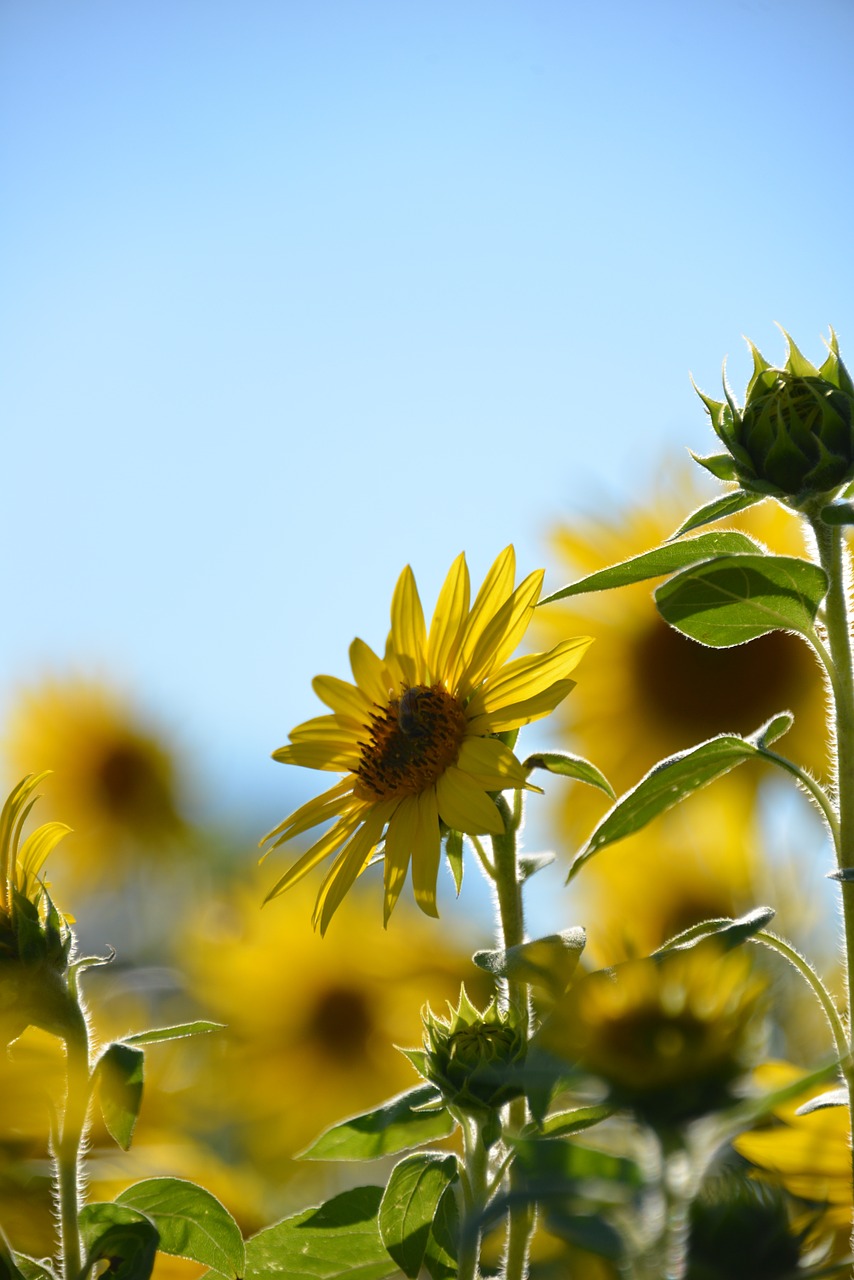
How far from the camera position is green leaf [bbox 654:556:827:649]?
0.66 metres

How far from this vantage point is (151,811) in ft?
7.72

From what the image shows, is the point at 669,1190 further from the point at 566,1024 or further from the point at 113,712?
the point at 113,712

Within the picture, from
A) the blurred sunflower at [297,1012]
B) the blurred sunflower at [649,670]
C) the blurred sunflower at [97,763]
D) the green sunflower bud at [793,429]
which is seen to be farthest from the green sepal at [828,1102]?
the blurred sunflower at [97,763]

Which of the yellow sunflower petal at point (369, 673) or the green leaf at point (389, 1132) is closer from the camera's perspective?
the green leaf at point (389, 1132)

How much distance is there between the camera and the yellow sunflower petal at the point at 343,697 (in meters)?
0.90

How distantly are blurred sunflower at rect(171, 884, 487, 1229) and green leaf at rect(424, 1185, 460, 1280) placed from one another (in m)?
0.87

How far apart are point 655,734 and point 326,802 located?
3.05 ft

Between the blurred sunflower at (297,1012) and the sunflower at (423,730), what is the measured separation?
2.37 ft

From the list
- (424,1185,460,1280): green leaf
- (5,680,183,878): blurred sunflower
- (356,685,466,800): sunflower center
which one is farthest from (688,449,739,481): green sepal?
(5,680,183,878): blurred sunflower

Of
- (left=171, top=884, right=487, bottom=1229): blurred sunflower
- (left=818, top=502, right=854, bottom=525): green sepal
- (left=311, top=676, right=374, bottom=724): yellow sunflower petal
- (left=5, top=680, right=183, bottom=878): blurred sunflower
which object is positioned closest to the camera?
A: (left=818, top=502, right=854, bottom=525): green sepal

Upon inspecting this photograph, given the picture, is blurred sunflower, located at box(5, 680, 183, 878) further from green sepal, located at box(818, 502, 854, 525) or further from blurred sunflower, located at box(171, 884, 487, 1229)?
green sepal, located at box(818, 502, 854, 525)

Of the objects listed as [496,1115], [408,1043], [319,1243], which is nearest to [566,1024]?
[496,1115]

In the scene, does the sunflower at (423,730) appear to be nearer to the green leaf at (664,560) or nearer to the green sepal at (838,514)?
the green leaf at (664,560)

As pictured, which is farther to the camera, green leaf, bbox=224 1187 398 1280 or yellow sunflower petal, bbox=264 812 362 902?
yellow sunflower petal, bbox=264 812 362 902
